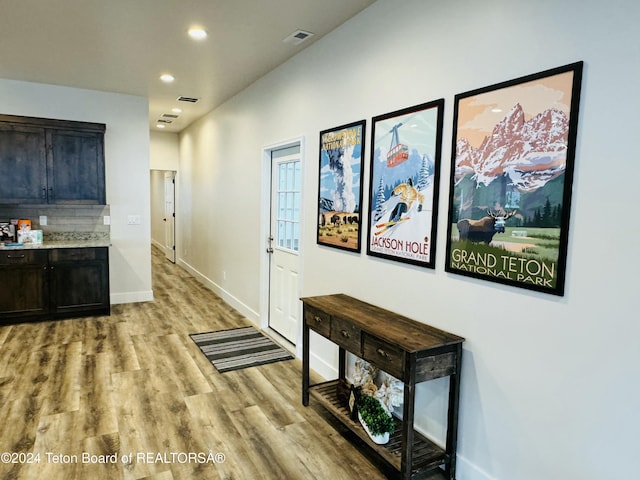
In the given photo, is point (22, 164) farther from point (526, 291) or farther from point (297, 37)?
point (526, 291)

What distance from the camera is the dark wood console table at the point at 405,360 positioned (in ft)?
6.67

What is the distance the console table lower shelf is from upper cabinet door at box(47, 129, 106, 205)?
3888 millimetres

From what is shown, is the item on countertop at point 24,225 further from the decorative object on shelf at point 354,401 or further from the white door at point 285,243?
the decorative object on shelf at point 354,401

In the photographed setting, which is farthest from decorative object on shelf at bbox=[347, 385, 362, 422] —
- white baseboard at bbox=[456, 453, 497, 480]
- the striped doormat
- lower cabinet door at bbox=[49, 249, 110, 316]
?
lower cabinet door at bbox=[49, 249, 110, 316]

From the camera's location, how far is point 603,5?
159 cm

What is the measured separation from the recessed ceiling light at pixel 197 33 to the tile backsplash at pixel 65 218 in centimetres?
304

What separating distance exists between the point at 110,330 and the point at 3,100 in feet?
9.67

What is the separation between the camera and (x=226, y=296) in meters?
5.91

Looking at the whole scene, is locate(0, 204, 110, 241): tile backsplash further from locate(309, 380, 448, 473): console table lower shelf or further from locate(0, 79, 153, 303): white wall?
locate(309, 380, 448, 473): console table lower shelf

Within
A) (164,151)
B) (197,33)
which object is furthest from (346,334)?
(164,151)

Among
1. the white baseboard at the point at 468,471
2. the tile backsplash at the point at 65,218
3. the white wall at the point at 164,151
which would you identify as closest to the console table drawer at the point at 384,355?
the white baseboard at the point at 468,471

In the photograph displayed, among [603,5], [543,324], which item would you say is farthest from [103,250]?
[603,5]

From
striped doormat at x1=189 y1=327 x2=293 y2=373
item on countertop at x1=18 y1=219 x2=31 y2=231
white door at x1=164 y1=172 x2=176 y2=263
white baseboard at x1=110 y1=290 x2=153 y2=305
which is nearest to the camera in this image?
striped doormat at x1=189 y1=327 x2=293 y2=373

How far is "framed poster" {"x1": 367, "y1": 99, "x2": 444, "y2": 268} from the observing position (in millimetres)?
2336
